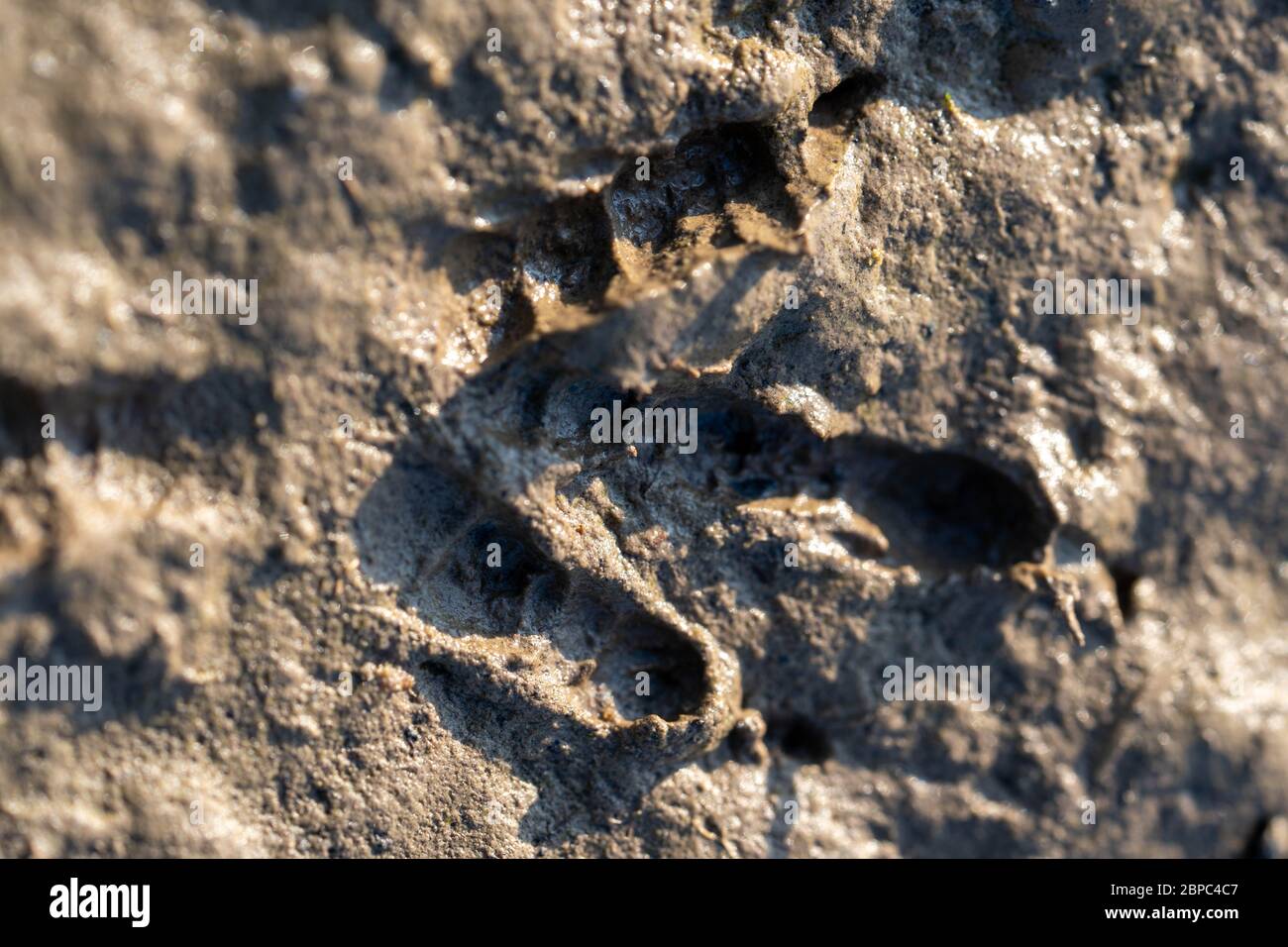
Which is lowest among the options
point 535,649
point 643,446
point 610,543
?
point 535,649

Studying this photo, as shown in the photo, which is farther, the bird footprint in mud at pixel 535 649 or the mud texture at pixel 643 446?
the bird footprint in mud at pixel 535 649

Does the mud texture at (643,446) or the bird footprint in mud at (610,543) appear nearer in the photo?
the mud texture at (643,446)

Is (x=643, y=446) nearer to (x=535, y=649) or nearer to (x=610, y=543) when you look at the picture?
(x=610, y=543)

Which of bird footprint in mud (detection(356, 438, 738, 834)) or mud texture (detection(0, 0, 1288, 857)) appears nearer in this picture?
mud texture (detection(0, 0, 1288, 857))

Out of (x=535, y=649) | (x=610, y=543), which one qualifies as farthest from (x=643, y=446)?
(x=535, y=649)

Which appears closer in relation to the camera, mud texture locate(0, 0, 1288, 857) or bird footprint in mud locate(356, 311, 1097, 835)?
mud texture locate(0, 0, 1288, 857)

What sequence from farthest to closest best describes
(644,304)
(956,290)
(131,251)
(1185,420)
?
(1185,420) < (956,290) < (644,304) < (131,251)
